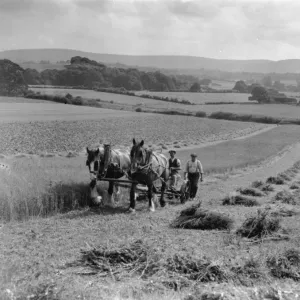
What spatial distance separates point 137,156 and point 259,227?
4.71m

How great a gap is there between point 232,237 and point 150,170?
459cm

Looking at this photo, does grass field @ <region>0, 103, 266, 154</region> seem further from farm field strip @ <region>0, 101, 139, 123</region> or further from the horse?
the horse

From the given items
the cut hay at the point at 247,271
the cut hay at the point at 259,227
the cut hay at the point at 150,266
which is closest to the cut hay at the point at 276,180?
the cut hay at the point at 259,227

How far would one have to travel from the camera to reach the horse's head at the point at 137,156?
1388 centimetres

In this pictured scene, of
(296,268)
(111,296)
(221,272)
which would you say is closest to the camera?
(111,296)

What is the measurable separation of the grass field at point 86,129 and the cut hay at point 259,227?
61.3 feet

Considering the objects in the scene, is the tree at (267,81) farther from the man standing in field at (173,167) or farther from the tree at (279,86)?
the man standing in field at (173,167)

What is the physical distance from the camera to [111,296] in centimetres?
648

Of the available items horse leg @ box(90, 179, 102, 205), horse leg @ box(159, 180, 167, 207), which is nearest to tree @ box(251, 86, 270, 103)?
horse leg @ box(159, 180, 167, 207)

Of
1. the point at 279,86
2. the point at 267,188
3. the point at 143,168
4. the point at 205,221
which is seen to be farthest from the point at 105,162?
the point at 279,86

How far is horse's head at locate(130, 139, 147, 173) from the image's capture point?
13.9 m

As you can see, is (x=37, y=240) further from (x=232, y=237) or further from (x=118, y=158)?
(x=118, y=158)

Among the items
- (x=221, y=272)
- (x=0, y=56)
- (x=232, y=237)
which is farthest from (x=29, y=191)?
(x=0, y=56)

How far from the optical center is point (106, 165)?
1430 cm
